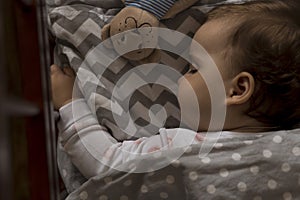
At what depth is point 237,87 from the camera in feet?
3.07

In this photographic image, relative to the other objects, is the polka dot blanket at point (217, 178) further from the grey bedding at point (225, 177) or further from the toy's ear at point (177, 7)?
the toy's ear at point (177, 7)

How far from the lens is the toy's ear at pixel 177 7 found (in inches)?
42.7

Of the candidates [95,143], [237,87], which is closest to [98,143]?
[95,143]

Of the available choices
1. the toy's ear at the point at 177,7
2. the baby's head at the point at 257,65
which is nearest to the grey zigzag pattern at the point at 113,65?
the toy's ear at the point at 177,7

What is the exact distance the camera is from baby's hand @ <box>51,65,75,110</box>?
103cm

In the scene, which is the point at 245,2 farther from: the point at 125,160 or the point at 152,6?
the point at 125,160

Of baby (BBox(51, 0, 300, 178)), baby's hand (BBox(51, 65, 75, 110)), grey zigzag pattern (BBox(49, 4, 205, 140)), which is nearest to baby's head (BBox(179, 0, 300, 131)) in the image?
baby (BBox(51, 0, 300, 178))

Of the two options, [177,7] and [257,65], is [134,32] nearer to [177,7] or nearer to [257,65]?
[177,7]

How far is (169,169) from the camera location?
0.87 meters

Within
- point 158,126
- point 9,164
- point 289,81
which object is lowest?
point 158,126

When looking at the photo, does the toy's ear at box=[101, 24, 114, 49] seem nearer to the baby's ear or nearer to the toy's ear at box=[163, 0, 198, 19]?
the toy's ear at box=[163, 0, 198, 19]

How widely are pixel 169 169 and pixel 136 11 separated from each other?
1.09ft

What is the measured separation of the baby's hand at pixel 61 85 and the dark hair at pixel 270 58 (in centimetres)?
31

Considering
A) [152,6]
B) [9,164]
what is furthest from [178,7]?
[9,164]
